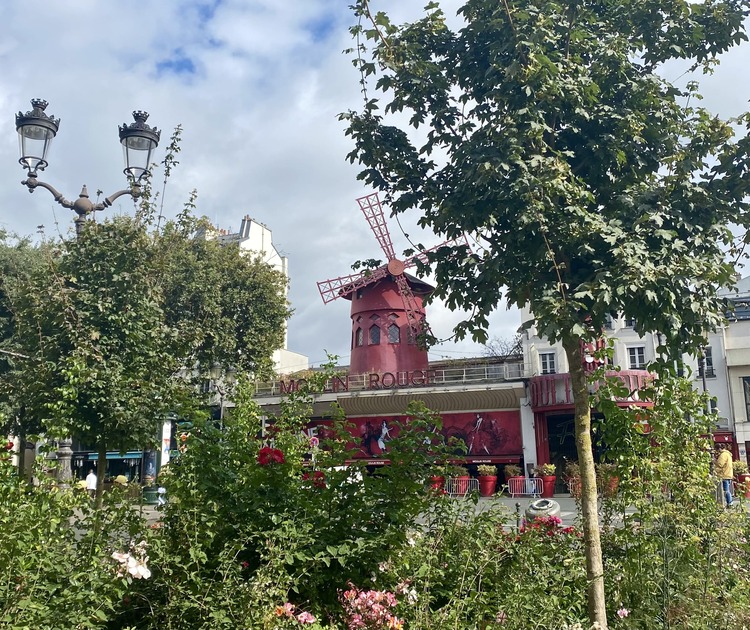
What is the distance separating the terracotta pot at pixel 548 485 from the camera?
23156 millimetres

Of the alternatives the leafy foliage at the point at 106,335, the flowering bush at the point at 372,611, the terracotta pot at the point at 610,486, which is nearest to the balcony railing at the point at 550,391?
the leafy foliage at the point at 106,335

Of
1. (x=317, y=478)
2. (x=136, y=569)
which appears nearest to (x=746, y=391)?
(x=317, y=478)

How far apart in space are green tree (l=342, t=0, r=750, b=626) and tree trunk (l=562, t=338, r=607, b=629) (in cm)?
1

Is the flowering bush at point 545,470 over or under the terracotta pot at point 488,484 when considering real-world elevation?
over

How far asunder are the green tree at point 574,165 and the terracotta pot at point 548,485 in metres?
19.8

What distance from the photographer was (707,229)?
4.22 m

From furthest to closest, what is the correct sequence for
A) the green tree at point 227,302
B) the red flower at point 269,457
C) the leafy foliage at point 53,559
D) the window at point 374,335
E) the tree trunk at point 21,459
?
the window at point 374,335 → the green tree at point 227,302 → the tree trunk at point 21,459 → the red flower at point 269,457 → the leafy foliage at point 53,559

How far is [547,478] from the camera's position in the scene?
23.2 meters

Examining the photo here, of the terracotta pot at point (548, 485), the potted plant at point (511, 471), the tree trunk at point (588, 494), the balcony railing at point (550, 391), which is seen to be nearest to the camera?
the tree trunk at point (588, 494)

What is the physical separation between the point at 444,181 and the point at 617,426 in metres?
2.40

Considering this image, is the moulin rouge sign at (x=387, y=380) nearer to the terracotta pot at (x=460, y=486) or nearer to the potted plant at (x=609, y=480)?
the terracotta pot at (x=460, y=486)

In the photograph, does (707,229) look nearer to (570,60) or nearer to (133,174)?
(570,60)

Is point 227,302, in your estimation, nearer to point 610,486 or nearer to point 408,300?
point 408,300

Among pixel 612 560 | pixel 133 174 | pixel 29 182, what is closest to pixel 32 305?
pixel 29 182
